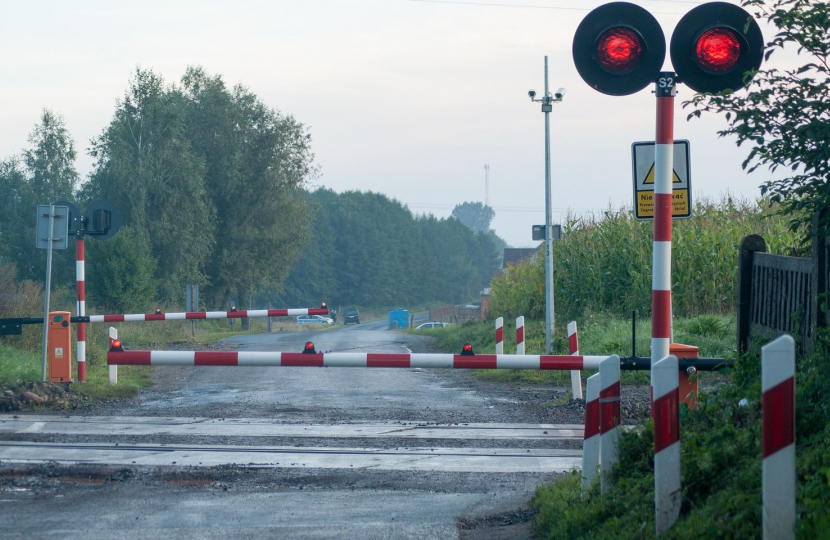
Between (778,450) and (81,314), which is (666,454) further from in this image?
(81,314)

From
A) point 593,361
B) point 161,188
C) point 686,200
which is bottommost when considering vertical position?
point 593,361

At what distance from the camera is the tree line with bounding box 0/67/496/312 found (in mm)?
52031

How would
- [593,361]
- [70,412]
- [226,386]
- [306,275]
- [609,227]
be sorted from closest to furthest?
[593,361] < [70,412] < [226,386] < [609,227] < [306,275]

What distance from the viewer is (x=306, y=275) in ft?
427

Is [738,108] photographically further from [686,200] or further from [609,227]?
[609,227]

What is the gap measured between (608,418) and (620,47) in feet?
8.06

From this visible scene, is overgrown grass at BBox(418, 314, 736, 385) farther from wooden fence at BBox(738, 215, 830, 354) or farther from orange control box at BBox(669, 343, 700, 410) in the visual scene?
orange control box at BBox(669, 343, 700, 410)

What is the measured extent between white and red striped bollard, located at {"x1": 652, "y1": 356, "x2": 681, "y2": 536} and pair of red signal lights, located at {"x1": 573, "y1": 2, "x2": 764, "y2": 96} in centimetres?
245

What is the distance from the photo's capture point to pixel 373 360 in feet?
27.8

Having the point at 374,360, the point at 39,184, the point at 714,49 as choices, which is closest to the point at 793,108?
the point at 714,49

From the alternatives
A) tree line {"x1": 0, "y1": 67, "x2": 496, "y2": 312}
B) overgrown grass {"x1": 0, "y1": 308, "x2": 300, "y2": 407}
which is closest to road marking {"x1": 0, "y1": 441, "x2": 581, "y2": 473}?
overgrown grass {"x1": 0, "y1": 308, "x2": 300, "y2": 407}

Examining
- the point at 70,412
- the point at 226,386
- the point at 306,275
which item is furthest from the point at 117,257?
the point at 306,275

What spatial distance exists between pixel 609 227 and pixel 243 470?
57.6ft

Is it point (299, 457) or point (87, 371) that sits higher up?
point (87, 371)
